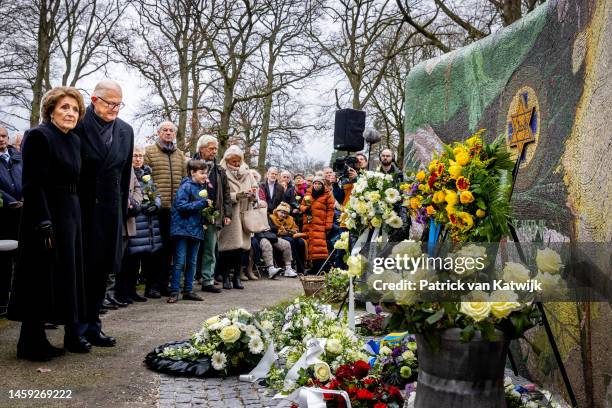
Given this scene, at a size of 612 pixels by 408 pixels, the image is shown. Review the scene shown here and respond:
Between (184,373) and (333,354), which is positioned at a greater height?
(333,354)

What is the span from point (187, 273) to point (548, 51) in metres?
4.91

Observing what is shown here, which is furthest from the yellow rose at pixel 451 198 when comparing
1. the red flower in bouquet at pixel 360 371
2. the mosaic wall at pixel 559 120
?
the red flower in bouquet at pixel 360 371

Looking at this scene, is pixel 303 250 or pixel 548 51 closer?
pixel 548 51

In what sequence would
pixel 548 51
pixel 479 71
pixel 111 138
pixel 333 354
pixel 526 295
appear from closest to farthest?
pixel 526 295 → pixel 333 354 → pixel 548 51 → pixel 111 138 → pixel 479 71

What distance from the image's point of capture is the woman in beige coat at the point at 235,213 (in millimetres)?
8523

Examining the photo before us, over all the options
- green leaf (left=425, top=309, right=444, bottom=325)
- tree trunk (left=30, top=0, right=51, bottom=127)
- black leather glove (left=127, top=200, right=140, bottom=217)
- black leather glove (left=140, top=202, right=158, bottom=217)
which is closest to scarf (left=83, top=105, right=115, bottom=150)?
black leather glove (left=127, top=200, right=140, bottom=217)

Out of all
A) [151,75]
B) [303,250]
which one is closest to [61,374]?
[303,250]

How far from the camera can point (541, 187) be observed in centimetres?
423

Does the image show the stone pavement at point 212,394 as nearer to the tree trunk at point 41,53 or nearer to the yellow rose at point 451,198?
the yellow rose at point 451,198

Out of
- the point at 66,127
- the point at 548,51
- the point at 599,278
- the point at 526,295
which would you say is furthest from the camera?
the point at 66,127

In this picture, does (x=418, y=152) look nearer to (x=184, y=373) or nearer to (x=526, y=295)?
(x=184, y=373)

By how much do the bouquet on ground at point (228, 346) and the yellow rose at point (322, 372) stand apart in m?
0.94

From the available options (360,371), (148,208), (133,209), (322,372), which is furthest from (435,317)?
(148,208)

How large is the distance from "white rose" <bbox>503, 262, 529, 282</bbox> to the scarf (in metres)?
3.45
